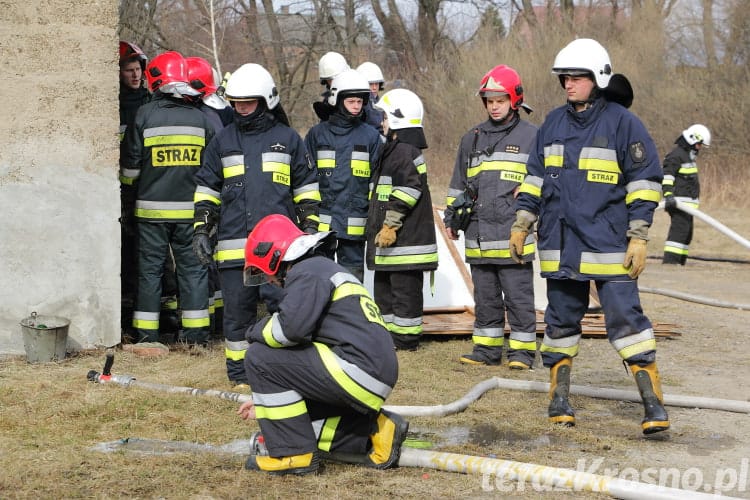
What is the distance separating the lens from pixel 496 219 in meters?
7.05

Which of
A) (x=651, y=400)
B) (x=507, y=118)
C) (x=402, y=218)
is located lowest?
(x=651, y=400)

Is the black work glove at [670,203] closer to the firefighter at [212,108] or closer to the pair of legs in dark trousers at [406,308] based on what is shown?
the pair of legs in dark trousers at [406,308]

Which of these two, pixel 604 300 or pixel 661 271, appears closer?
pixel 604 300

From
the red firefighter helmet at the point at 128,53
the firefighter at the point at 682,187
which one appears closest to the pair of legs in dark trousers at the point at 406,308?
the red firefighter helmet at the point at 128,53

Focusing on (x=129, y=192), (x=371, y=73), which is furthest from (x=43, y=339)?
(x=371, y=73)

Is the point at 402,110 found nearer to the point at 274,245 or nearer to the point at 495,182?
the point at 495,182

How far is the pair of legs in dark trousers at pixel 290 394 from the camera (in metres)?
4.38

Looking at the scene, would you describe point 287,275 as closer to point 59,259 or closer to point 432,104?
point 59,259

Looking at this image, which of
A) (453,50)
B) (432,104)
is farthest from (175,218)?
(453,50)

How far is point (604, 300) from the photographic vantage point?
5250 mm

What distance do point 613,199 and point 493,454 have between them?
151 centimetres

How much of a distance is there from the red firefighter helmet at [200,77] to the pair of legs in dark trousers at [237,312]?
7.54ft

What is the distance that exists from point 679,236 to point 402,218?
7.34 m

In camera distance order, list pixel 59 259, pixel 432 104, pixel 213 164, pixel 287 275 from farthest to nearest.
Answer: pixel 432 104 → pixel 59 259 → pixel 213 164 → pixel 287 275
